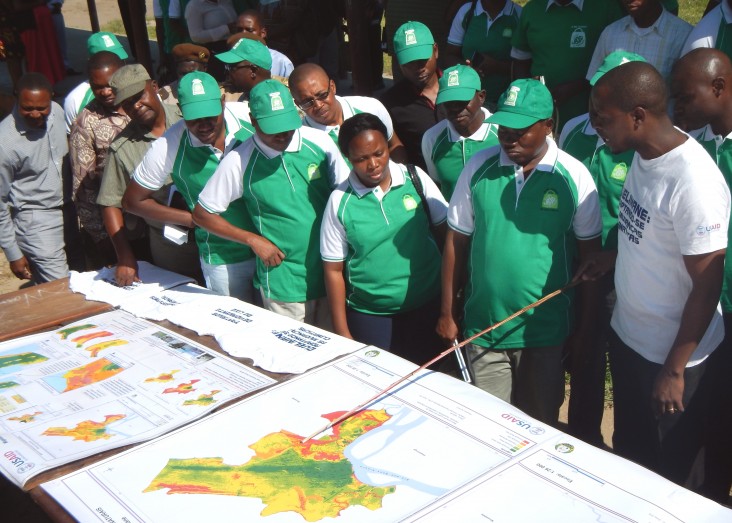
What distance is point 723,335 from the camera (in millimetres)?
2479

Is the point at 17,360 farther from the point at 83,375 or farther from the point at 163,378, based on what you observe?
the point at 163,378

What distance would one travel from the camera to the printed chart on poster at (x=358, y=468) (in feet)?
6.17

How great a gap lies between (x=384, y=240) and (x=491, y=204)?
45cm

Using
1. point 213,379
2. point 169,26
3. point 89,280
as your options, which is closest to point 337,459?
point 213,379

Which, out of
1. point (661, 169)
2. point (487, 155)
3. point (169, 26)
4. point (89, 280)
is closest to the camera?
point (661, 169)

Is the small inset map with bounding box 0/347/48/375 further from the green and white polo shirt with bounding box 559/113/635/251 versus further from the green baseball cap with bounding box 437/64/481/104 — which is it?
the green and white polo shirt with bounding box 559/113/635/251

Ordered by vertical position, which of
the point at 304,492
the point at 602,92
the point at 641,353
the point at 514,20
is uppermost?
the point at 514,20

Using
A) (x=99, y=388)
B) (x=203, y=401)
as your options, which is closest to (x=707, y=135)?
(x=203, y=401)

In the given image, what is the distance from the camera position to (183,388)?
252 cm

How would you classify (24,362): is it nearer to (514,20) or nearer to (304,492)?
(304,492)

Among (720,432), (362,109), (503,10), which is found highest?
(503,10)

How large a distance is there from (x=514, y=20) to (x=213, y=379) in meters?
3.01

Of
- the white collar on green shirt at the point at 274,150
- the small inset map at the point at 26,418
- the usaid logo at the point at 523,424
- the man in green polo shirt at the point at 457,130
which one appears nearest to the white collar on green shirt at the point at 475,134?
the man in green polo shirt at the point at 457,130

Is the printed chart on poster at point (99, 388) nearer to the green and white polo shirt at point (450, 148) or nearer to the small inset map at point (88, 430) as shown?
the small inset map at point (88, 430)
